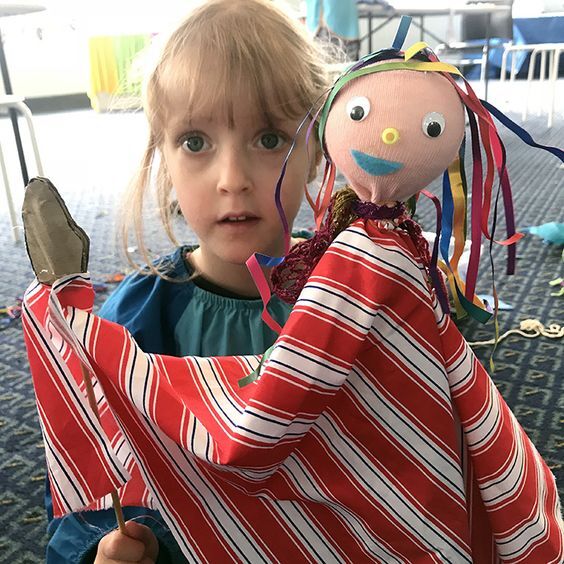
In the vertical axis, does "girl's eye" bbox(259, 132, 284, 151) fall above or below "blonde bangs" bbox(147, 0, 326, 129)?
below

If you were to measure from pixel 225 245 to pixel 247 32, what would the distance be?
213mm

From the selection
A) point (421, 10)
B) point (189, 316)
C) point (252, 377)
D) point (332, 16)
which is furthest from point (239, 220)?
point (421, 10)

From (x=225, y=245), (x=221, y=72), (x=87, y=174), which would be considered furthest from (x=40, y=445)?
(x=87, y=174)

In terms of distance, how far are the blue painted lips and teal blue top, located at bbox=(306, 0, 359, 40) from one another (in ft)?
7.77

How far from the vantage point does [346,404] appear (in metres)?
Result: 0.45

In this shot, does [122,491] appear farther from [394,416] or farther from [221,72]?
[221,72]

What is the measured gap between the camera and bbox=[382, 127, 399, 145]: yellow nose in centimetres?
40

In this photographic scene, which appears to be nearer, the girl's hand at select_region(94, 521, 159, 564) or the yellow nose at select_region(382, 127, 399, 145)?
the yellow nose at select_region(382, 127, 399, 145)

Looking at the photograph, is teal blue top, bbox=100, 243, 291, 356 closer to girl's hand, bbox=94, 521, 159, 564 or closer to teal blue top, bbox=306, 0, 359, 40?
girl's hand, bbox=94, 521, 159, 564

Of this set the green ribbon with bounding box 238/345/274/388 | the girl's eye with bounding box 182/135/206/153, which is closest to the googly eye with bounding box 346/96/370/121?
the green ribbon with bounding box 238/345/274/388

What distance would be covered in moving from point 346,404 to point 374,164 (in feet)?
0.52

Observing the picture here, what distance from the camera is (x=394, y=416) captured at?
44cm

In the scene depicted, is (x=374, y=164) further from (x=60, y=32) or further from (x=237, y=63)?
(x=60, y=32)

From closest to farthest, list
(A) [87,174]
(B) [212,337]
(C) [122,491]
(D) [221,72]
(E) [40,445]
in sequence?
(C) [122,491] < (D) [221,72] < (B) [212,337] < (E) [40,445] < (A) [87,174]
